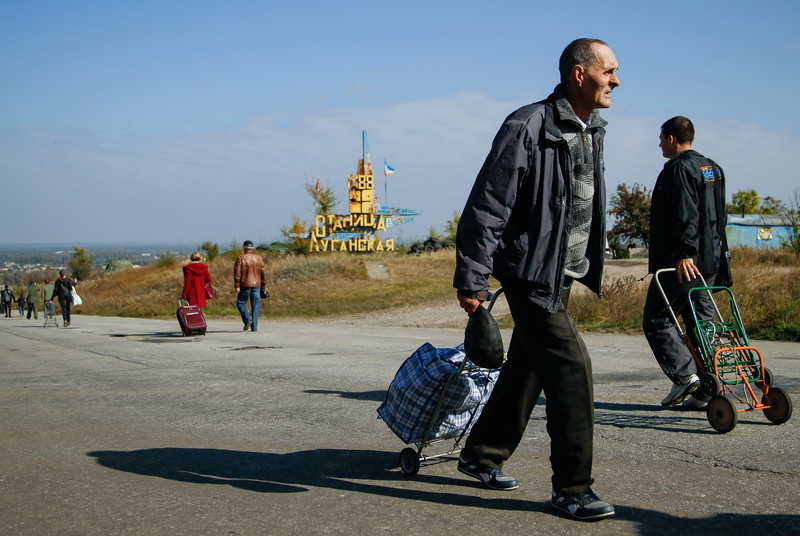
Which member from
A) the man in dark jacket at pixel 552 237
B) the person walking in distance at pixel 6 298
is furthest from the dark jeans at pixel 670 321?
the person walking in distance at pixel 6 298

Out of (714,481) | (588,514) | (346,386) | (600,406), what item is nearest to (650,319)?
(600,406)

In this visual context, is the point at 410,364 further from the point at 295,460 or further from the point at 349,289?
the point at 349,289

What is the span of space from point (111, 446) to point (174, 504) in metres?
1.58

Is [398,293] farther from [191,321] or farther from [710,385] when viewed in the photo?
[710,385]

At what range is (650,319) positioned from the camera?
5.53m

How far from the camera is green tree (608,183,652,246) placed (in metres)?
40.8

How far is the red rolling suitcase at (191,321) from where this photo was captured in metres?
14.1

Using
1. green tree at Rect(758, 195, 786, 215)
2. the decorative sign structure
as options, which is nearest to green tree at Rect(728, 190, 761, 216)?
green tree at Rect(758, 195, 786, 215)

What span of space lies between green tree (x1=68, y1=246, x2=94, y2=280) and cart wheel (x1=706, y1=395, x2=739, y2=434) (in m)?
69.2

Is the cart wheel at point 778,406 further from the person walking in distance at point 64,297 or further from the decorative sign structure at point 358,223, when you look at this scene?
the decorative sign structure at point 358,223

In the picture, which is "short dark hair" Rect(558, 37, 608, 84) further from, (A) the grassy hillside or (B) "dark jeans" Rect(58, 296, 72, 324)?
(B) "dark jeans" Rect(58, 296, 72, 324)

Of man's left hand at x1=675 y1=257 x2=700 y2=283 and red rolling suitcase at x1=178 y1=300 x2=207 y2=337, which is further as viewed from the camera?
red rolling suitcase at x1=178 y1=300 x2=207 y2=337

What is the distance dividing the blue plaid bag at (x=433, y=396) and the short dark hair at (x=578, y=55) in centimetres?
160

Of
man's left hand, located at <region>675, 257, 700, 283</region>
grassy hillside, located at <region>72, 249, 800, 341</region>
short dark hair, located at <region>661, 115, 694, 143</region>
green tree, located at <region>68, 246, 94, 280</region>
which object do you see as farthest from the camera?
green tree, located at <region>68, 246, 94, 280</region>
